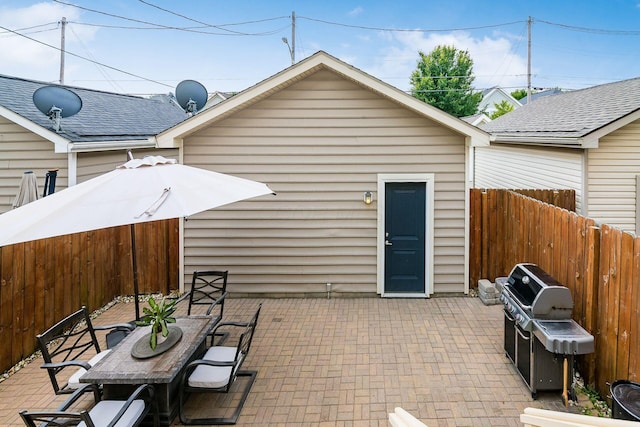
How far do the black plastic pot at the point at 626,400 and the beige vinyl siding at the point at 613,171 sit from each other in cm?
609

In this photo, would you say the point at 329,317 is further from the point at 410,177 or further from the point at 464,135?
the point at 464,135

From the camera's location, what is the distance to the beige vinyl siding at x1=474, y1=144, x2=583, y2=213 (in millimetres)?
9964

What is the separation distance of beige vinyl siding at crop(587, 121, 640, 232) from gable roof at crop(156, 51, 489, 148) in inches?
104

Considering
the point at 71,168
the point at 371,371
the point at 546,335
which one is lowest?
the point at 371,371

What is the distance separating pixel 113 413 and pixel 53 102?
6.46m

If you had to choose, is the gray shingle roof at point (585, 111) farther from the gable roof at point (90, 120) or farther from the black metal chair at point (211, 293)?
the gable roof at point (90, 120)

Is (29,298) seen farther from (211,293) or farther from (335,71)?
(335,71)

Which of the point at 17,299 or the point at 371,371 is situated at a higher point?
the point at 17,299

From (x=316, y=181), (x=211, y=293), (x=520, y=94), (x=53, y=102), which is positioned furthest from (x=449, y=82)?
(x=211, y=293)

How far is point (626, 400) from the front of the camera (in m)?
3.88

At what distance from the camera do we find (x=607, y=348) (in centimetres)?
489

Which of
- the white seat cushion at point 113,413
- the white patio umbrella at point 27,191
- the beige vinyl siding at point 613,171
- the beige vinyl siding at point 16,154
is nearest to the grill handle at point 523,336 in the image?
the white seat cushion at point 113,413

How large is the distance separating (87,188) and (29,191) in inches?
132

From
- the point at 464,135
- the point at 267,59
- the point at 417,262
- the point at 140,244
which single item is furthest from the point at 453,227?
the point at 267,59
